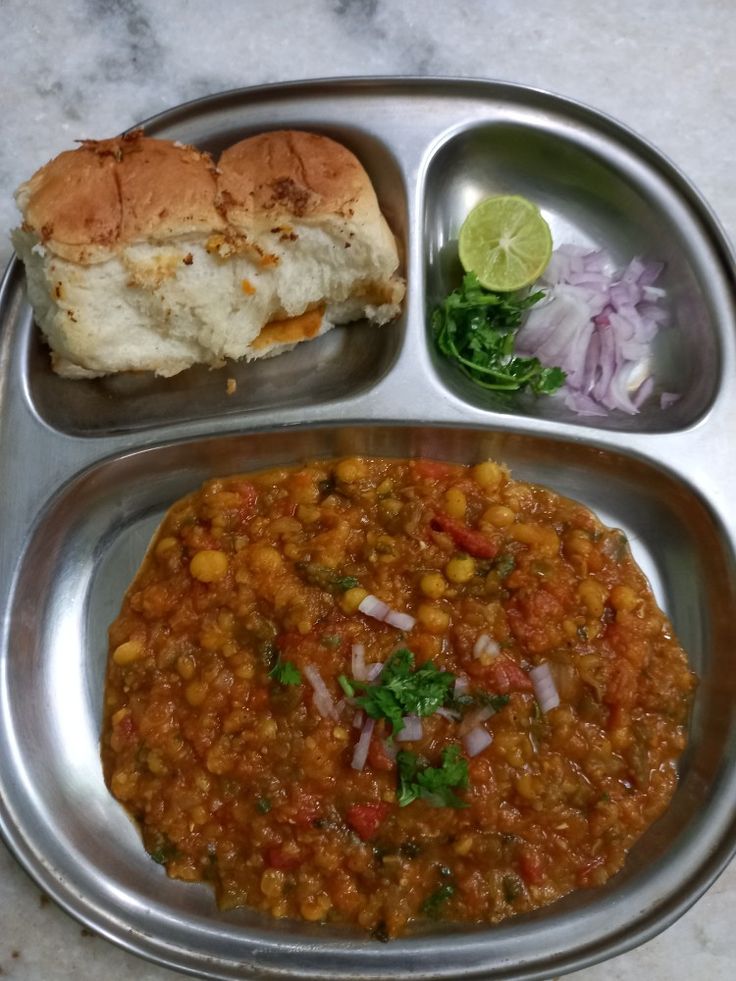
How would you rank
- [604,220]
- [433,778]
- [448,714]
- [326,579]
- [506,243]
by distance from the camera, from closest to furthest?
[433,778] < [448,714] < [326,579] < [506,243] < [604,220]

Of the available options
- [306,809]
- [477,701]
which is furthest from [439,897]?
[477,701]

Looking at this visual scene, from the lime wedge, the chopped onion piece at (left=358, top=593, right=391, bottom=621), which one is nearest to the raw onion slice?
the chopped onion piece at (left=358, top=593, right=391, bottom=621)

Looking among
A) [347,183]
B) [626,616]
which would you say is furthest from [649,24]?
[626,616]

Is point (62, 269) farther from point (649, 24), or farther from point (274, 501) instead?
point (649, 24)

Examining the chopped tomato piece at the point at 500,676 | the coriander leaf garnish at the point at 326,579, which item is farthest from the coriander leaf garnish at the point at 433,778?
the coriander leaf garnish at the point at 326,579

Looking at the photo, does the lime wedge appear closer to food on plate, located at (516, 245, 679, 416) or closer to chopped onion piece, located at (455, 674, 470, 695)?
food on plate, located at (516, 245, 679, 416)

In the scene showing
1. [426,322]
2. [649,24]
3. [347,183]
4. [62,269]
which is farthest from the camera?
[649,24]

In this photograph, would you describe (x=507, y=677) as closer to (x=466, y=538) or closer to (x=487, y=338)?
(x=466, y=538)
